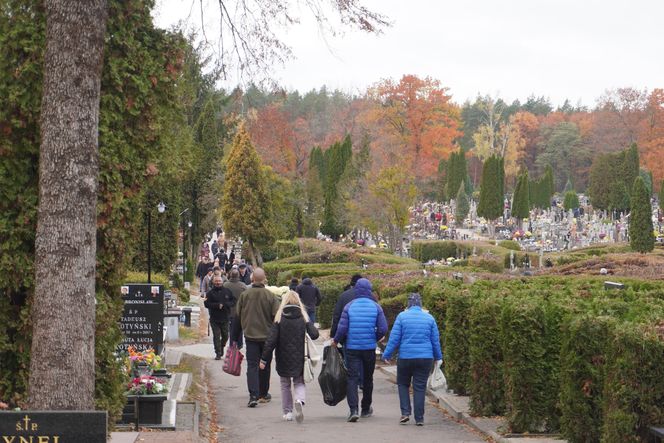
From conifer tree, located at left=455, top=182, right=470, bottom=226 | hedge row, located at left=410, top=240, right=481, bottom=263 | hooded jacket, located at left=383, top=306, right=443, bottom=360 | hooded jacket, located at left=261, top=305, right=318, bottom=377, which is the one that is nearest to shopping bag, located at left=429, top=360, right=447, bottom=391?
hooded jacket, located at left=383, top=306, right=443, bottom=360

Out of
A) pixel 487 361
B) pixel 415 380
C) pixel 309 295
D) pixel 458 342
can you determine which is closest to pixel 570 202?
pixel 309 295

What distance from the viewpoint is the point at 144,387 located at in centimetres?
1179

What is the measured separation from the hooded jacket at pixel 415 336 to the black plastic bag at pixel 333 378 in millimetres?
624

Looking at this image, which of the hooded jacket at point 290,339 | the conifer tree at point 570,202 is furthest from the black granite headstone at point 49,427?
the conifer tree at point 570,202

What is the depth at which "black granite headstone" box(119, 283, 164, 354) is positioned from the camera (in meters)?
15.8

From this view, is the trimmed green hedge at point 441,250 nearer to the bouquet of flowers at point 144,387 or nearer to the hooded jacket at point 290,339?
the hooded jacket at point 290,339

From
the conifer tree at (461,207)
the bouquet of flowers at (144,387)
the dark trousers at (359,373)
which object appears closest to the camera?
the bouquet of flowers at (144,387)

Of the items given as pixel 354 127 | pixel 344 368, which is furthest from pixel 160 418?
pixel 354 127

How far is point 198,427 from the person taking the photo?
40.9ft

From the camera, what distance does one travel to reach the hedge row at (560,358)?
340 inches

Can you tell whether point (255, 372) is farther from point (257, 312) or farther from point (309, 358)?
point (309, 358)

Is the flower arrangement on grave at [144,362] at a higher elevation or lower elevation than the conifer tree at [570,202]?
lower

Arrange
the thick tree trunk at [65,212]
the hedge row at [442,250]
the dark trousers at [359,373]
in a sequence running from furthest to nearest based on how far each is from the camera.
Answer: the hedge row at [442,250], the dark trousers at [359,373], the thick tree trunk at [65,212]

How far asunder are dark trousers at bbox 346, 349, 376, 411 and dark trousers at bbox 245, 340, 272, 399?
1415 millimetres
